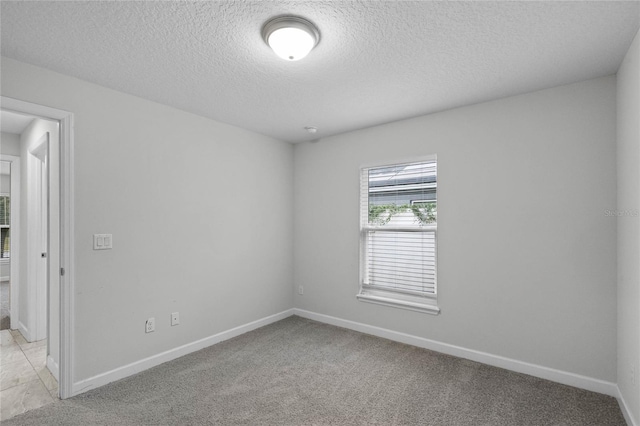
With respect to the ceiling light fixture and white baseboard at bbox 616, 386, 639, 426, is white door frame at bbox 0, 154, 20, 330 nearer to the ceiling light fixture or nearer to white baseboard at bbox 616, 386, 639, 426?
the ceiling light fixture

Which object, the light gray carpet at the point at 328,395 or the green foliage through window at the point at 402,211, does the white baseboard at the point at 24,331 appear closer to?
the light gray carpet at the point at 328,395

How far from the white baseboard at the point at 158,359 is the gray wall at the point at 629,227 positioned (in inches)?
131

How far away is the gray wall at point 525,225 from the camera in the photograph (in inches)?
95.1

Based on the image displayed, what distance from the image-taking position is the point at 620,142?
2.24 meters

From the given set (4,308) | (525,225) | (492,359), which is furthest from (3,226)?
(525,225)

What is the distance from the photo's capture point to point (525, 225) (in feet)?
8.93

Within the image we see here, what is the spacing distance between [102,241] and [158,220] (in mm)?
492

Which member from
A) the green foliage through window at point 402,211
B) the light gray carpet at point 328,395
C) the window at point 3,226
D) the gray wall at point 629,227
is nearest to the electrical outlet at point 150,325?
the light gray carpet at point 328,395

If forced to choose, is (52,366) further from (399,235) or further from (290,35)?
(399,235)

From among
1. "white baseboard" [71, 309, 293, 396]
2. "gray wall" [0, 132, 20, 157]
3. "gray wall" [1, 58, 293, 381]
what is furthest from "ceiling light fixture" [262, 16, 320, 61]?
"gray wall" [0, 132, 20, 157]

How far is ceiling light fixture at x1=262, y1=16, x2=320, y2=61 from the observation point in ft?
5.71

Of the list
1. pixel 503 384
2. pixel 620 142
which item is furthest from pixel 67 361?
pixel 620 142

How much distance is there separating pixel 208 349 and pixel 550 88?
3959 mm

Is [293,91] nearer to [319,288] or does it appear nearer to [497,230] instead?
[497,230]
